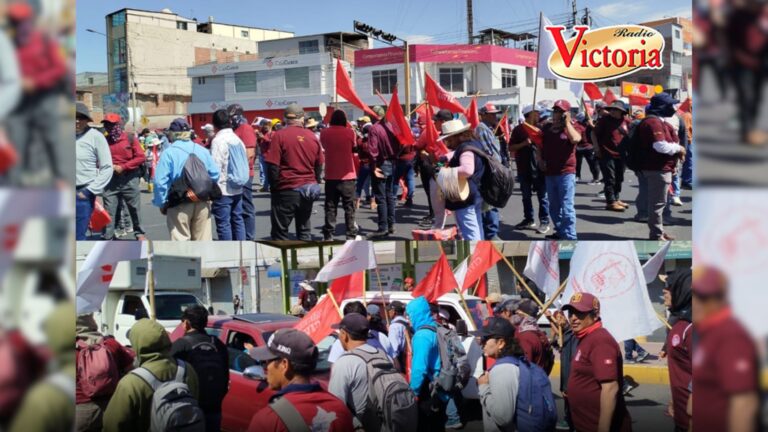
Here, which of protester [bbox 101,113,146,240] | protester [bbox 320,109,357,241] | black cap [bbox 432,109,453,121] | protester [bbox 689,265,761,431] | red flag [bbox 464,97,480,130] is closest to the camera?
protester [bbox 689,265,761,431]

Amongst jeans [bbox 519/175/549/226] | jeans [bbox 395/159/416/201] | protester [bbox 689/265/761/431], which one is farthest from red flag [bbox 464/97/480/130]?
protester [bbox 689/265/761/431]

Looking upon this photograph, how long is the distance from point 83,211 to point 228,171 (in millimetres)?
1133

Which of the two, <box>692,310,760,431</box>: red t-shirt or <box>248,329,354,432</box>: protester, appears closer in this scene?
<box>692,310,760,431</box>: red t-shirt

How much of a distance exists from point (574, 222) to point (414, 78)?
5.02 ft

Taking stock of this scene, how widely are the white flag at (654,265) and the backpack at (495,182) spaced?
112 centimetres

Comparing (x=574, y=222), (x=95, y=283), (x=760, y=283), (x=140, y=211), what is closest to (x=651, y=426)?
(x=574, y=222)

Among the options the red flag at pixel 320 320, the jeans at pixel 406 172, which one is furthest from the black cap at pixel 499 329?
the jeans at pixel 406 172

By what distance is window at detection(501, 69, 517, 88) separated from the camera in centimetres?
539

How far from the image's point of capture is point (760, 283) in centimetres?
205

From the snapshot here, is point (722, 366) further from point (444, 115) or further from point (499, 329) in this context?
point (444, 115)

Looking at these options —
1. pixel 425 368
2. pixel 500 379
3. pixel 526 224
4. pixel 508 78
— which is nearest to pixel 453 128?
pixel 508 78

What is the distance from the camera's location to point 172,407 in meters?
4.20

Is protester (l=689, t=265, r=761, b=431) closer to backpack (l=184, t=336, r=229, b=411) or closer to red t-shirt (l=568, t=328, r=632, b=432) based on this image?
red t-shirt (l=568, t=328, r=632, b=432)

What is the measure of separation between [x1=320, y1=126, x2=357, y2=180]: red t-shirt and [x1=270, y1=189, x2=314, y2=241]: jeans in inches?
12.8
